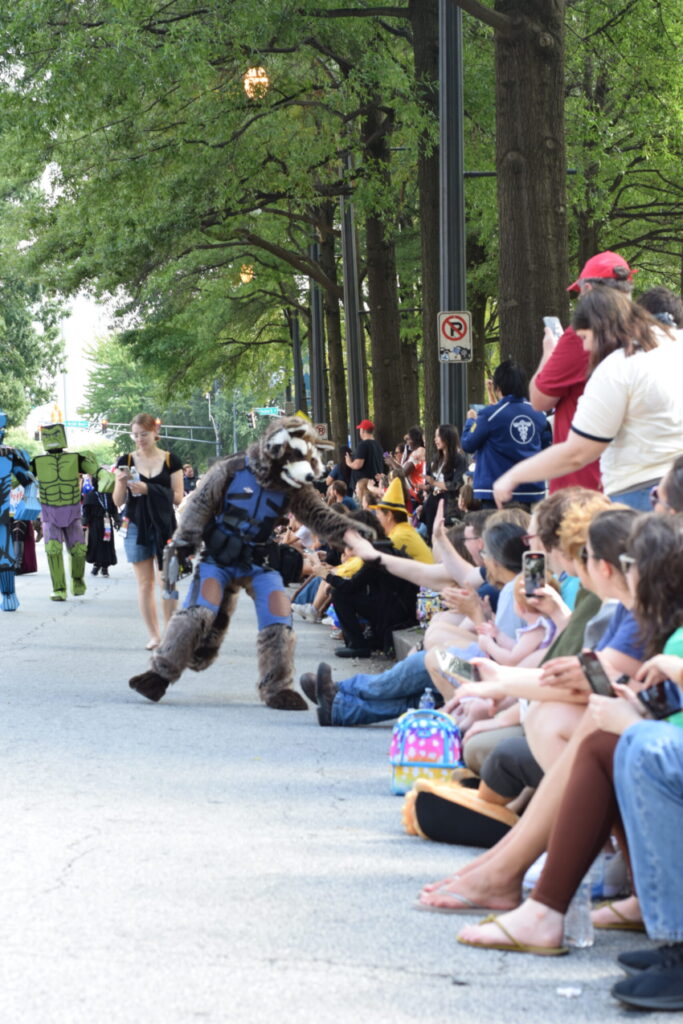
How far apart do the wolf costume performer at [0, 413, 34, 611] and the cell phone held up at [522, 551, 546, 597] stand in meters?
12.5

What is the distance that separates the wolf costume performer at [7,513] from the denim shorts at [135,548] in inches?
178

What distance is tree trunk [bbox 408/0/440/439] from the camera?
19.2m

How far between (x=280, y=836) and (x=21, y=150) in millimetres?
18900

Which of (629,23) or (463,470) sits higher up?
(629,23)

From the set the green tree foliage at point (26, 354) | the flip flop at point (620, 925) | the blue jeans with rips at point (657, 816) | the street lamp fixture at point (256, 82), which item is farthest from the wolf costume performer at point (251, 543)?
the green tree foliage at point (26, 354)

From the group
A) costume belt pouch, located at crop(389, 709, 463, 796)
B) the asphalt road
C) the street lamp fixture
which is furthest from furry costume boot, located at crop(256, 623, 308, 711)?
the street lamp fixture

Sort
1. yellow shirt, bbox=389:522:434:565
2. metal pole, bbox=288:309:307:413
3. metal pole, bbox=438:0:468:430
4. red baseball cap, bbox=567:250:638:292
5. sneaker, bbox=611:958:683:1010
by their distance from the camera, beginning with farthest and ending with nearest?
1. metal pole, bbox=288:309:307:413
2. metal pole, bbox=438:0:468:430
3. yellow shirt, bbox=389:522:434:565
4. red baseball cap, bbox=567:250:638:292
5. sneaker, bbox=611:958:683:1010

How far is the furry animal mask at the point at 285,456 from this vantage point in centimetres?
1058

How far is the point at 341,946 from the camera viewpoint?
16.2 ft

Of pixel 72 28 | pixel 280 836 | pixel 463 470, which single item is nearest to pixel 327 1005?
pixel 280 836

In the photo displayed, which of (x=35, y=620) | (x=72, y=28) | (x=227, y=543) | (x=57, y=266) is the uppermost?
(x=72, y=28)

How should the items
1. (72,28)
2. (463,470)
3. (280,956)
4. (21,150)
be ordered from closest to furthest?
1. (280,956)
2. (463,470)
3. (72,28)
4. (21,150)

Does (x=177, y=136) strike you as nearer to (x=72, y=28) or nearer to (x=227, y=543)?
(x=72, y=28)

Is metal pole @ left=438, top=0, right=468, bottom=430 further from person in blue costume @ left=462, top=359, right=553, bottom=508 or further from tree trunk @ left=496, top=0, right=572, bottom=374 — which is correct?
person in blue costume @ left=462, top=359, right=553, bottom=508
